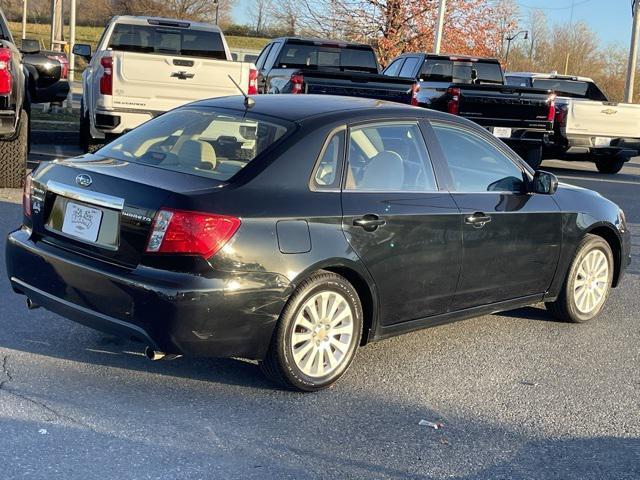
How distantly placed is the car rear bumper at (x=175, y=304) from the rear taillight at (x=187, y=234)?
122 mm

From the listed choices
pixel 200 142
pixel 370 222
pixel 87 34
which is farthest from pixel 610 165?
pixel 87 34

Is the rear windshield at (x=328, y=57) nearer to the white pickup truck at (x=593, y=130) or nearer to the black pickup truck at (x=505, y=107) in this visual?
the black pickup truck at (x=505, y=107)

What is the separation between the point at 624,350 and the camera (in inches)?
237

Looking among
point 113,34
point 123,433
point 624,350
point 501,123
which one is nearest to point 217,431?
point 123,433

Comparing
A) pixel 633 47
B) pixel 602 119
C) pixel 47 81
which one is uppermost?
pixel 633 47

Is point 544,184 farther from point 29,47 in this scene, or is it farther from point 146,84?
point 29,47

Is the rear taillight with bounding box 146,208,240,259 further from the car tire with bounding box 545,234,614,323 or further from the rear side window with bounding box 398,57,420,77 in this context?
the rear side window with bounding box 398,57,420,77

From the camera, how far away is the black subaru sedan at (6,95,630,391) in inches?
173

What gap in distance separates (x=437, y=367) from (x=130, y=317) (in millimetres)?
1970

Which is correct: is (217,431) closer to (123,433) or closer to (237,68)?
(123,433)

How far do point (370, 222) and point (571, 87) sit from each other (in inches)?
586

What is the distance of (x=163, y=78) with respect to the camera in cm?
1104

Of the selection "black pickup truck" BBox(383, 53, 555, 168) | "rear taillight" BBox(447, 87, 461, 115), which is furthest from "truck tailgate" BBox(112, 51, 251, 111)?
"rear taillight" BBox(447, 87, 461, 115)

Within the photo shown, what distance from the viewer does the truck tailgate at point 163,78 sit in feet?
35.9
